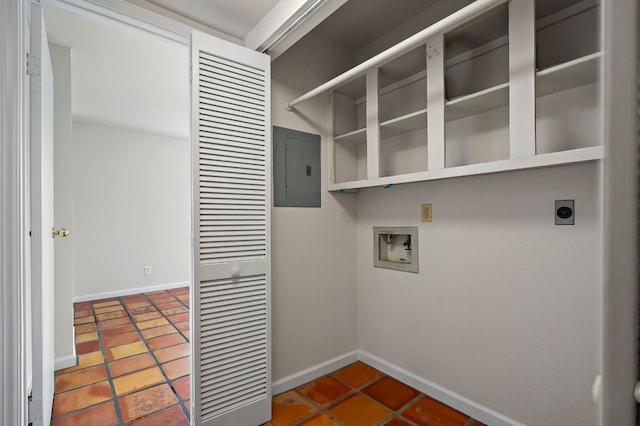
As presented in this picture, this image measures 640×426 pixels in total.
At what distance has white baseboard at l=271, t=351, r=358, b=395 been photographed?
7.02ft

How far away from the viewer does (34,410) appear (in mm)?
1406

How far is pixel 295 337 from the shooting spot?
88.2 inches

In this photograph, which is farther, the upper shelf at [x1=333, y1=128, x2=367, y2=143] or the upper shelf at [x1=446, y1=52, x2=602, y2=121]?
the upper shelf at [x1=333, y1=128, x2=367, y2=143]

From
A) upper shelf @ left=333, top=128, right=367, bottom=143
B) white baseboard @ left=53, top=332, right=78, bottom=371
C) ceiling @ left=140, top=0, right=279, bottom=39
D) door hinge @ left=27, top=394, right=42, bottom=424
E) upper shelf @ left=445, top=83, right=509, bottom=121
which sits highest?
ceiling @ left=140, top=0, right=279, bottom=39

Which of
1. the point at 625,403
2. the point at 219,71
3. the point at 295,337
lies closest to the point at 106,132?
Result: the point at 219,71

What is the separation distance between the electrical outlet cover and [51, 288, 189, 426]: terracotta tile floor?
2.38 metres

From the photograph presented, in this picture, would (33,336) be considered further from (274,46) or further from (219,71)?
(274,46)

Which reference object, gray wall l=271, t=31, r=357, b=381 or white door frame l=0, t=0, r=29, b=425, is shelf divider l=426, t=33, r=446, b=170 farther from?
white door frame l=0, t=0, r=29, b=425

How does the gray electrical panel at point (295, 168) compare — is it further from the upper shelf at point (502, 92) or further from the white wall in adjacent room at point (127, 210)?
the white wall in adjacent room at point (127, 210)

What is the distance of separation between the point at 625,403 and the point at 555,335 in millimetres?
1482

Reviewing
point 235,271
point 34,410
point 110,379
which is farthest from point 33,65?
point 110,379

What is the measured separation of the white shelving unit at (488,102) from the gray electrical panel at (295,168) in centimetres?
19

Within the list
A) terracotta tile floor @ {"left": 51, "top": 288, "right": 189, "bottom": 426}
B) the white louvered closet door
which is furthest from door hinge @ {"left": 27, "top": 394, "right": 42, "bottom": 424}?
the white louvered closet door

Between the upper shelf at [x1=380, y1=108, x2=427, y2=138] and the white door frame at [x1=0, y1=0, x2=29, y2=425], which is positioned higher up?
the upper shelf at [x1=380, y1=108, x2=427, y2=138]
